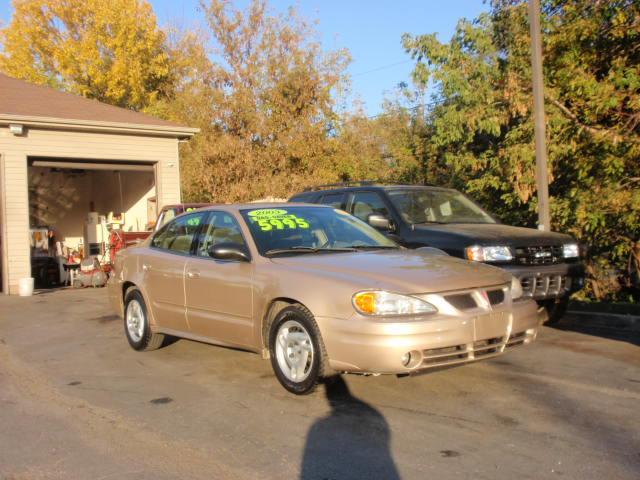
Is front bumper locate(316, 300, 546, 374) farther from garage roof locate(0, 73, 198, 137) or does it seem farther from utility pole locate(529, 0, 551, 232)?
garage roof locate(0, 73, 198, 137)

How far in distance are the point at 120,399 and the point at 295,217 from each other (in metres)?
2.25

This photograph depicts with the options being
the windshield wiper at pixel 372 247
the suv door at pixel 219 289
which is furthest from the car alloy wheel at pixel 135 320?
the windshield wiper at pixel 372 247

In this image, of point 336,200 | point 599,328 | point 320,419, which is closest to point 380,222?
point 336,200

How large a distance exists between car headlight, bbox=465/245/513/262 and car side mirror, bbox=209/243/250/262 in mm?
2865

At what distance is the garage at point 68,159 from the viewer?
15195mm

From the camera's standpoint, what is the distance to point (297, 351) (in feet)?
17.7

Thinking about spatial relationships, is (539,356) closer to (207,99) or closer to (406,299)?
(406,299)

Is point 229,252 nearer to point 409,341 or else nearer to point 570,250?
point 409,341

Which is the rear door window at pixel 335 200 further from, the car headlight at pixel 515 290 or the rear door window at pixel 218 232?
the car headlight at pixel 515 290

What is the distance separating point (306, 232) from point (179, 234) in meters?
1.67

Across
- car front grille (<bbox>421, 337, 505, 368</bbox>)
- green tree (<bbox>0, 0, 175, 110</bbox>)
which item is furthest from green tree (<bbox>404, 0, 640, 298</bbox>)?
green tree (<bbox>0, 0, 175, 110</bbox>)

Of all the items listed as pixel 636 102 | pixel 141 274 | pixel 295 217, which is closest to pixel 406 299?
pixel 295 217

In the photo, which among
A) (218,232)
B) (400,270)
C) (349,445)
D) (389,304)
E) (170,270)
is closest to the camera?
(349,445)

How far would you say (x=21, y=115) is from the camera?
14930mm
